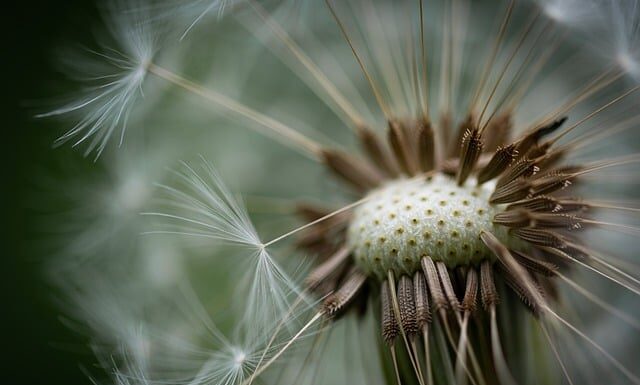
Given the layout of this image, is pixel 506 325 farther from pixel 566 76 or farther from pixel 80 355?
pixel 80 355

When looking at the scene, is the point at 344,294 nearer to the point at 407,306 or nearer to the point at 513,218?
the point at 407,306

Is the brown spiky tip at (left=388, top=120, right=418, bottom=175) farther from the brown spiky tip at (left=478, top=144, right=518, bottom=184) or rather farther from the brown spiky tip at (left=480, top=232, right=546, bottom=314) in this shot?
the brown spiky tip at (left=480, top=232, right=546, bottom=314)

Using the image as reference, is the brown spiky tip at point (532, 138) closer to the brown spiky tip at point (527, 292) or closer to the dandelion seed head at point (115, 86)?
the brown spiky tip at point (527, 292)

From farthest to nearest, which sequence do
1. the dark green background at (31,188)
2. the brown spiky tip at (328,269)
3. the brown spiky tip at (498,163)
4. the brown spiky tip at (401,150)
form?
the dark green background at (31,188), the brown spiky tip at (401,150), the brown spiky tip at (328,269), the brown spiky tip at (498,163)

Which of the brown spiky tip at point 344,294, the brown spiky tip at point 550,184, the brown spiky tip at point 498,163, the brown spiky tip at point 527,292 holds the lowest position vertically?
the brown spiky tip at point 527,292

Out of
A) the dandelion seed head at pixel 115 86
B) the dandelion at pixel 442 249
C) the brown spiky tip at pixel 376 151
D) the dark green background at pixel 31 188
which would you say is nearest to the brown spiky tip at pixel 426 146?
the dandelion at pixel 442 249

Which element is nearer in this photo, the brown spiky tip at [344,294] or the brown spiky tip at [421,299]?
the brown spiky tip at [421,299]

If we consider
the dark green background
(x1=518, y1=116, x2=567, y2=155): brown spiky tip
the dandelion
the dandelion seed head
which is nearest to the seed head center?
the dandelion

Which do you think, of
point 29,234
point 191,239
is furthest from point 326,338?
point 29,234

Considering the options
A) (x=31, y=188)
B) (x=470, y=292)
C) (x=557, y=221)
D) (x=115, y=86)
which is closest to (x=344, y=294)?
(x=470, y=292)
